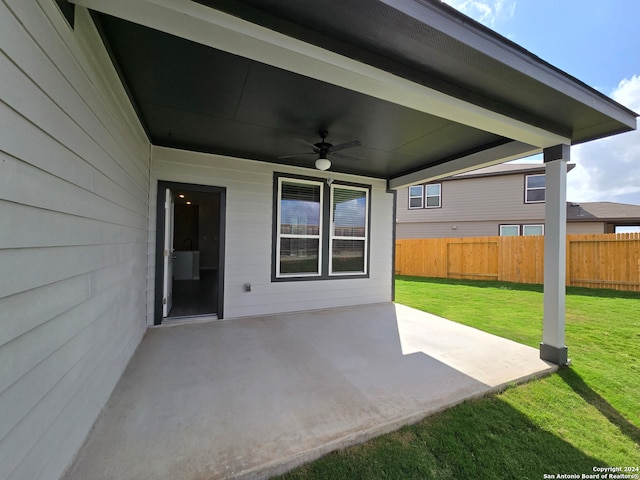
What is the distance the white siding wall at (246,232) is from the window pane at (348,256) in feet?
1.09

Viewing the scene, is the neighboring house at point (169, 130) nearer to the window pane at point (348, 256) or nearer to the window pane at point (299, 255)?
the window pane at point (299, 255)

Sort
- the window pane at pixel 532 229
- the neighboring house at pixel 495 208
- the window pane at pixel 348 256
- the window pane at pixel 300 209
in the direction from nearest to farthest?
the window pane at pixel 300 209 → the window pane at pixel 348 256 → the window pane at pixel 532 229 → the neighboring house at pixel 495 208

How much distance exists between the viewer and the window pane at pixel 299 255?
4.82 m

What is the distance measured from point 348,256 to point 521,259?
20.9ft

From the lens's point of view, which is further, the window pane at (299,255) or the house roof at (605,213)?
the house roof at (605,213)

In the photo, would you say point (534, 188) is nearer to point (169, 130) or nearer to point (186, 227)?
point (169, 130)

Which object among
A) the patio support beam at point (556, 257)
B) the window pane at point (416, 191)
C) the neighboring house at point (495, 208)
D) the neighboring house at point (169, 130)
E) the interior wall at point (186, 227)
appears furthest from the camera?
the window pane at point (416, 191)

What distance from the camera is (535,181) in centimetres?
1075

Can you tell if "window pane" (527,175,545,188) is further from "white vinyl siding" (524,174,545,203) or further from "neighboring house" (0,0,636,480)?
"neighboring house" (0,0,636,480)

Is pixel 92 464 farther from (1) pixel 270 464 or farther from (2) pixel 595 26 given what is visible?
(2) pixel 595 26

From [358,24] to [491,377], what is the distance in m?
3.08

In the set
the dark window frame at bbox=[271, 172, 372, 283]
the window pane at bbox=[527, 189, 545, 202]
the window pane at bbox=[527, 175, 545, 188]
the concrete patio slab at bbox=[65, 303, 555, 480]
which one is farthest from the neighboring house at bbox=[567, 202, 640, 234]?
the concrete patio slab at bbox=[65, 303, 555, 480]

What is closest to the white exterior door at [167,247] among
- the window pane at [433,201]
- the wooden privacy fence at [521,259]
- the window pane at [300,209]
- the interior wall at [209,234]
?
the window pane at [300,209]

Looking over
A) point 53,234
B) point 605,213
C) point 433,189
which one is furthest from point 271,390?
point 605,213
